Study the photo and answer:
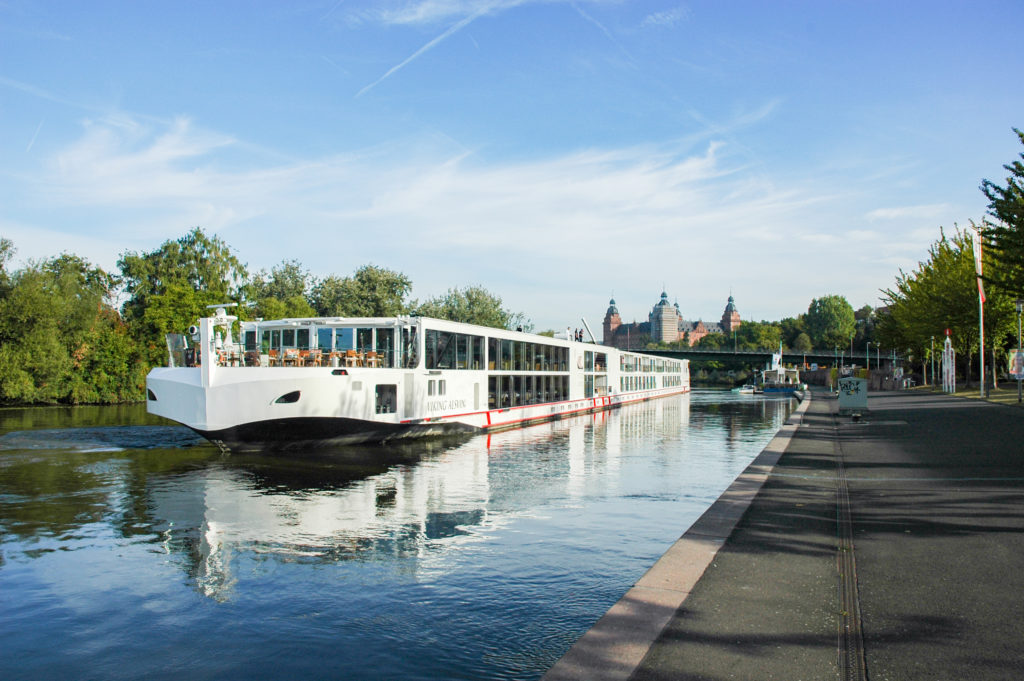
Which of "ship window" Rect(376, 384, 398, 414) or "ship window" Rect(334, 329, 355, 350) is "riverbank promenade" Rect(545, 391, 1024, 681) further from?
"ship window" Rect(334, 329, 355, 350)

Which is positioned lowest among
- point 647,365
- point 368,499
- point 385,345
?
point 368,499

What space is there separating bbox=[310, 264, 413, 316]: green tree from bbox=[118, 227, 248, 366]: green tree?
32.6ft

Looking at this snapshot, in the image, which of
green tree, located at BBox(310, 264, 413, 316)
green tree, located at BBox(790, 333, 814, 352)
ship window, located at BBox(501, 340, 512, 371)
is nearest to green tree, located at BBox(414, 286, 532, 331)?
green tree, located at BBox(310, 264, 413, 316)

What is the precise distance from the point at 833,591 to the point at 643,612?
2274 millimetres

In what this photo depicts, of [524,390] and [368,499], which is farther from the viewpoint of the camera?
[524,390]

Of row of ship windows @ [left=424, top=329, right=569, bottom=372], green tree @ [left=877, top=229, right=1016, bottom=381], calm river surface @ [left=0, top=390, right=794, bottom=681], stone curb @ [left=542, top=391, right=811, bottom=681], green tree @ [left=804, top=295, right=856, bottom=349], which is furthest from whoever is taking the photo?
green tree @ [left=804, top=295, right=856, bottom=349]

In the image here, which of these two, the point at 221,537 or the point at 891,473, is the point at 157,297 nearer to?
the point at 221,537

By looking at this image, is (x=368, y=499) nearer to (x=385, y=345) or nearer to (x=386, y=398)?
(x=386, y=398)

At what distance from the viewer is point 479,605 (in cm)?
955

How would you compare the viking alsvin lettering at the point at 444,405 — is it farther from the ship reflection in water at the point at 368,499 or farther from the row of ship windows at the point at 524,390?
the row of ship windows at the point at 524,390

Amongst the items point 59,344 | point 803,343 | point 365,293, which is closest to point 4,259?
point 59,344

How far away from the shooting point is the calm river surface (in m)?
8.12

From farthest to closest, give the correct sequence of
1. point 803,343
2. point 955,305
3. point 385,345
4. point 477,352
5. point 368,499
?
point 803,343, point 955,305, point 477,352, point 385,345, point 368,499

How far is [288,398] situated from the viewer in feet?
81.1
